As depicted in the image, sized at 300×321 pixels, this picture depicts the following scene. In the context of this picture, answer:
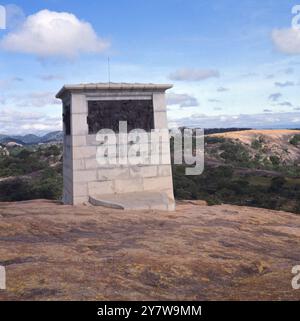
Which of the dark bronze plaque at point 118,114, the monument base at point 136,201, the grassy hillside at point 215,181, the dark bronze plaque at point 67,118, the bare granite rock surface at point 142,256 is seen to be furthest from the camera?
the grassy hillside at point 215,181

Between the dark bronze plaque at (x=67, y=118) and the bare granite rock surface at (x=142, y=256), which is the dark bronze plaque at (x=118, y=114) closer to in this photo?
the dark bronze plaque at (x=67, y=118)

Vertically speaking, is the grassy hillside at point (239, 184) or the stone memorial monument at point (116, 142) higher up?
the stone memorial monument at point (116, 142)

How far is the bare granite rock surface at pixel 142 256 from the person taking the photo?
5.14 meters

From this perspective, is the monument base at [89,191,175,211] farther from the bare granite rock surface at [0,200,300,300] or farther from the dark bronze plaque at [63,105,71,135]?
the dark bronze plaque at [63,105,71,135]

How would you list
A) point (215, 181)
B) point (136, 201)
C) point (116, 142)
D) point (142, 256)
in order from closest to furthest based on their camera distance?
1. point (142, 256)
2. point (136, 201)
3. point (116, 142)
4. point (215, 181)

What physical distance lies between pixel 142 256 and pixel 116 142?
6.86 m

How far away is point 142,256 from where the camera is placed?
6.47 m

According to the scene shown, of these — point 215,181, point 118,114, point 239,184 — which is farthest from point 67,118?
point 215,181

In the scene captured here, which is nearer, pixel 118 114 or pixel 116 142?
pixel 116 142

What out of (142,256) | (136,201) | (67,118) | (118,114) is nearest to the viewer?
(142,256)

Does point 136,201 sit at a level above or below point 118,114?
below

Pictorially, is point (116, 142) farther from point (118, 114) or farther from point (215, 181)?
point (215, 181)

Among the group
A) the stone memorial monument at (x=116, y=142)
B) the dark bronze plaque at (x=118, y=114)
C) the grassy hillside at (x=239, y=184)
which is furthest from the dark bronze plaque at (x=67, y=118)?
the grassy hillside at (x=239, y=184)

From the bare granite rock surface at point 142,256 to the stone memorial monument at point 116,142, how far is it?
7.90 feet
